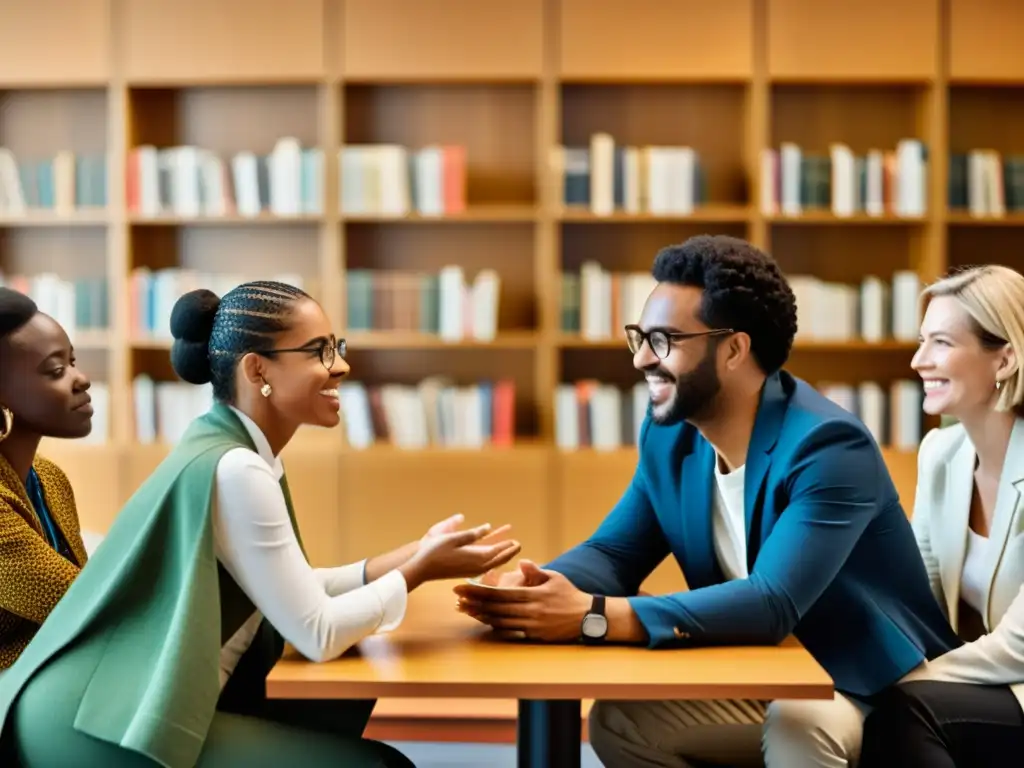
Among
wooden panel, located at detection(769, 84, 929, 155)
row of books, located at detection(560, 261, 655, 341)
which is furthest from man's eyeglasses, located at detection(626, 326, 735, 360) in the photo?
wooden panel, located at detection(769, 84, 929, 155)

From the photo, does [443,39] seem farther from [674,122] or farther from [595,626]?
[595,626]

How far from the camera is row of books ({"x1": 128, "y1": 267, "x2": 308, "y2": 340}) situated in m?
5.07

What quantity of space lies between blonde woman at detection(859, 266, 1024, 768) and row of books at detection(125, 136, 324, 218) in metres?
3.09

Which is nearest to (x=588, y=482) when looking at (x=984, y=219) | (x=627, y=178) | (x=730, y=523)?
(x=627, y=178)

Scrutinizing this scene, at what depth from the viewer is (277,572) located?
6.21ft

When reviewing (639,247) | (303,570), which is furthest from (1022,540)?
(639,247)

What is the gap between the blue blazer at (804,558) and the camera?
6.47ft

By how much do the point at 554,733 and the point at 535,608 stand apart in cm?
26

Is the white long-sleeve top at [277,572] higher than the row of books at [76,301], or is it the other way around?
the row of books at [76,301]

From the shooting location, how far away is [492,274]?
16.5 feet

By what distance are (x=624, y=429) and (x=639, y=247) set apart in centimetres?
80

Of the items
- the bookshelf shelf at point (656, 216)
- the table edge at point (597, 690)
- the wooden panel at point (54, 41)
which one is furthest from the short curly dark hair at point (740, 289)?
the wooden panel at point (54, 41)

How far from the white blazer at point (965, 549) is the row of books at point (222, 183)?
3.07m

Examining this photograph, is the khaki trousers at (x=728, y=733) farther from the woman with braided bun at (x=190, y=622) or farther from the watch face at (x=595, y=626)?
the woman with braided bun at (x=190, y=622)
